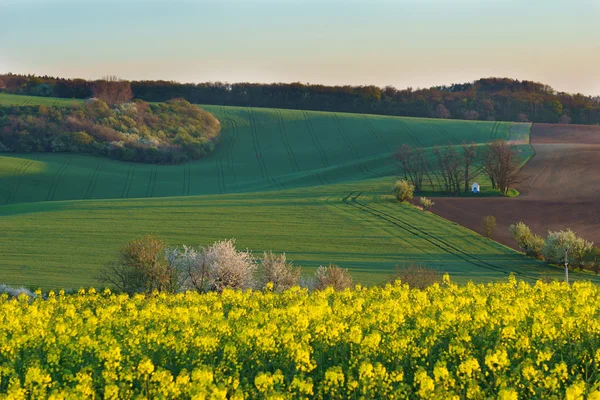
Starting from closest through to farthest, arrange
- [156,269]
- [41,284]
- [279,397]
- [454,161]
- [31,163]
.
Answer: [279,397] → [156,269] → [41,284] → [454,161] → [31,163]

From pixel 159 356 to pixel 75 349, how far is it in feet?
4.80

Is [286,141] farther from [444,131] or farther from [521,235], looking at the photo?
[521,235]

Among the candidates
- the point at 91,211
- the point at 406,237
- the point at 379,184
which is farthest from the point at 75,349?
the point at 379,184

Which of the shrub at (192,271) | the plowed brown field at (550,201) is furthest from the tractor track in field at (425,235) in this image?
the shrub at (192,271)

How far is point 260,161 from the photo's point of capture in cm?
9744

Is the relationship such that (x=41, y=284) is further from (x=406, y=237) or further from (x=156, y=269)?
(x=406, y=237)

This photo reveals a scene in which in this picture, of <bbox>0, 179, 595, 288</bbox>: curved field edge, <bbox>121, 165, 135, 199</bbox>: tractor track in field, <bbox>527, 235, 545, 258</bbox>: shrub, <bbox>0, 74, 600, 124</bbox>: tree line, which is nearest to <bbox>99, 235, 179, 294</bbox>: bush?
<bbox>0, 179, 595, 288</bbox>: curved field edge

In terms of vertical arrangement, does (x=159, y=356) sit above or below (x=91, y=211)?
above

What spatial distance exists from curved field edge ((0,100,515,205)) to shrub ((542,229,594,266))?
36104 millimetres

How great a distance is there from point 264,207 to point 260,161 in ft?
123

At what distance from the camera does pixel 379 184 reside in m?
71.3

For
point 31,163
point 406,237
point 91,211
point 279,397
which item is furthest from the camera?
point 31,163

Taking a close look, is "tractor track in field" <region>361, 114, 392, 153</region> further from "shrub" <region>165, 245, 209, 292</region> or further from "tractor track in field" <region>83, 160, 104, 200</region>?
"shrub" <region>165, 245, 209, 292</region>

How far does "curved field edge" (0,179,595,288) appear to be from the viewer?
41.0 m
